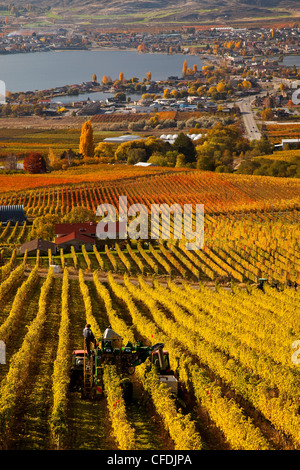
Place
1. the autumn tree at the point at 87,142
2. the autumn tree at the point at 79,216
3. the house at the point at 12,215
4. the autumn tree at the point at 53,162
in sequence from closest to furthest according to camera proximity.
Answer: the autumn tree at the point at 79,216, the house at the point at 12,215, the autumn tree at the point at 53,162, the autumn tree at the point at 87,142

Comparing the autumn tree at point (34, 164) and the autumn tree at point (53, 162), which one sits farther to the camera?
the autumn tree at point (53, 162)

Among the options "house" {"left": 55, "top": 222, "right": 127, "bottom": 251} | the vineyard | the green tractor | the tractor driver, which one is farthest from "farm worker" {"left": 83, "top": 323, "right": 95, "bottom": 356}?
"house" {"left": 55, "top": 222, "right": 127, "bottom": 251}

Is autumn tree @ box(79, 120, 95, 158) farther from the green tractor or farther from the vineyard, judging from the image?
the green tractor

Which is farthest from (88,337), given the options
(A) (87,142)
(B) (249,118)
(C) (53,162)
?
(B) (249,118)

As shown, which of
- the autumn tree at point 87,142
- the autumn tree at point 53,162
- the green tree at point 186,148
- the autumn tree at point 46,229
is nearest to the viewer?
the autumn tree at point 46,229

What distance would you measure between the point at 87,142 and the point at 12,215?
A: 47.3 meters

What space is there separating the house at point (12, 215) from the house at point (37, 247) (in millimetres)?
11775

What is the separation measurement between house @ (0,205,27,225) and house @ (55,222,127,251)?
8.26 meters

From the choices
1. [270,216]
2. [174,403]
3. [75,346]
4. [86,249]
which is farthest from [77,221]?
[174,403]

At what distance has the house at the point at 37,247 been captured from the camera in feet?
A: 159

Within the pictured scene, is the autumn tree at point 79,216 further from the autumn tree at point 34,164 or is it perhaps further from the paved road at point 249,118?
the paved road at point 249,118

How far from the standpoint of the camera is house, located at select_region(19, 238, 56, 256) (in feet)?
159

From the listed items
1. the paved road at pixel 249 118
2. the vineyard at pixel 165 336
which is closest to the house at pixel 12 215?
the vineyard at pixel 165 336
